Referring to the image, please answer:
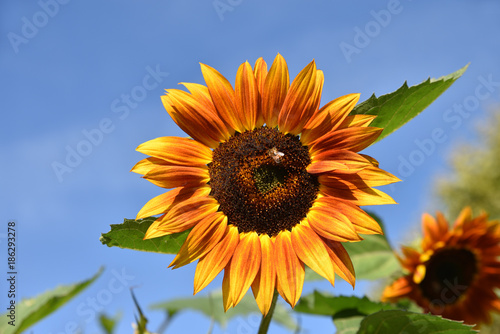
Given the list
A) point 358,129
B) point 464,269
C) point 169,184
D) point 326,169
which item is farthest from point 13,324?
point 464,269

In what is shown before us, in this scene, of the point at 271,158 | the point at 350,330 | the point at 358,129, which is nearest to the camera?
the point at 358,129

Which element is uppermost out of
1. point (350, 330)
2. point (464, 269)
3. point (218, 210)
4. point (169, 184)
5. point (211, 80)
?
point (211, 80)

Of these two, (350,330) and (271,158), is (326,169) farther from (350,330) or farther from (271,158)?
(350,330)

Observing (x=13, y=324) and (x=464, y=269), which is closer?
(x=13, y=324)

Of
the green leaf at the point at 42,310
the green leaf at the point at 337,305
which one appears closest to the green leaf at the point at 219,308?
the green leaf at the point at 337,305

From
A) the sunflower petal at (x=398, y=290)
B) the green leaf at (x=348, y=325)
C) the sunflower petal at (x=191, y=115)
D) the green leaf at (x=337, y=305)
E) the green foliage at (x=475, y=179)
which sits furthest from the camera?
the green foliage at (x=475, y=179)

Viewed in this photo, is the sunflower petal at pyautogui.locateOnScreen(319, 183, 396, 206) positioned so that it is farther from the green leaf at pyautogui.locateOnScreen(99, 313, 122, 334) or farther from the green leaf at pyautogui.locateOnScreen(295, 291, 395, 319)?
the green leaf at pyautogui.locateOnScreen(99, 313, 122, 334)

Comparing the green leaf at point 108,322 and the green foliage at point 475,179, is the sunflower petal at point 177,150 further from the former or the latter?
the green foliage at point 475,179
